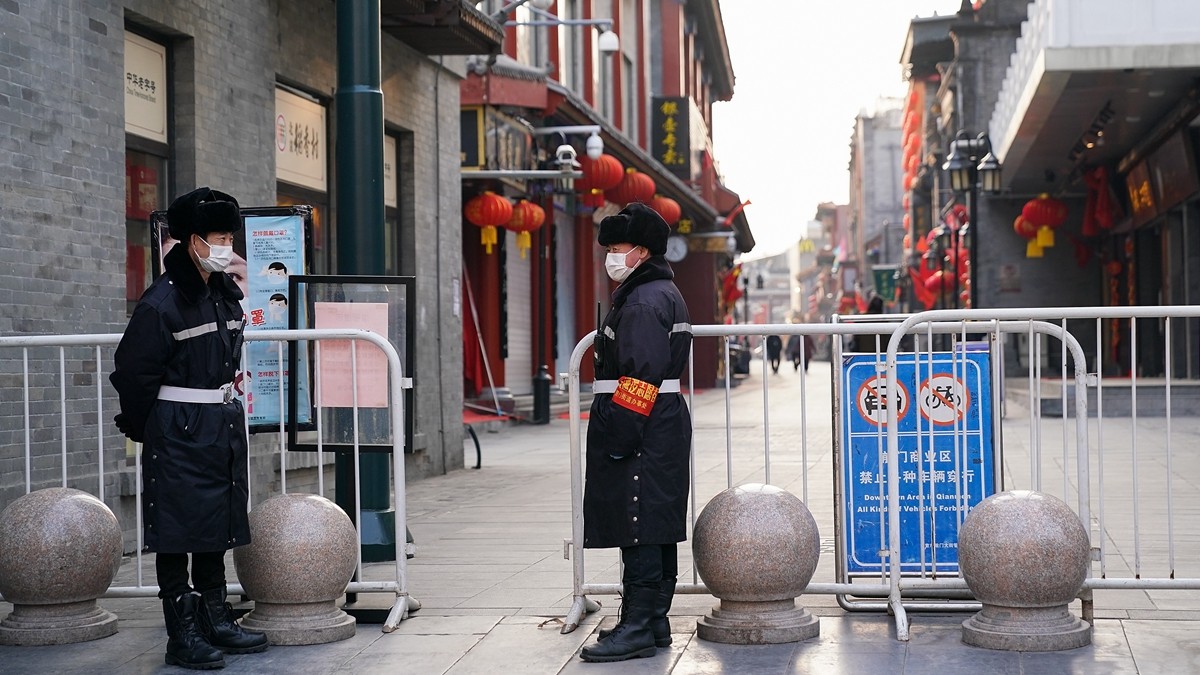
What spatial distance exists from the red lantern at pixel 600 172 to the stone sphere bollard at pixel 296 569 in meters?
17.1

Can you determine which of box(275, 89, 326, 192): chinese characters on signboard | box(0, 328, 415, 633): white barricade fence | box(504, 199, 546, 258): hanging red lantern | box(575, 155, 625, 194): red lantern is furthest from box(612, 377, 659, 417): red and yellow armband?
box(575, 155, 625, 194): red lantern

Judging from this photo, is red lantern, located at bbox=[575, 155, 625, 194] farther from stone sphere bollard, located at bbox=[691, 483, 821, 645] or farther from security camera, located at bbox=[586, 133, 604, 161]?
stone sphere bollard, located at bbox=[691, 483, 821, 645]

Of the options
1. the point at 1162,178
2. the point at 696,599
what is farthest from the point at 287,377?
the point at 1162,178

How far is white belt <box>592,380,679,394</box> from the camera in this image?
629 centimetres

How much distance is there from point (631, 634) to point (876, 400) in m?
1.75

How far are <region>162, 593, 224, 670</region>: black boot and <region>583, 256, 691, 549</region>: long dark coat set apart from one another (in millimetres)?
1613

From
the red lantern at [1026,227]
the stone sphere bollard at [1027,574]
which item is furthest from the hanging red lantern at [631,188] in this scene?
the stone sphere bollard at [1027,574]

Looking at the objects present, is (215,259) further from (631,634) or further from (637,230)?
(631,634)

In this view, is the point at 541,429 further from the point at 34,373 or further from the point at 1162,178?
the point at 34,373

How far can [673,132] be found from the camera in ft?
122

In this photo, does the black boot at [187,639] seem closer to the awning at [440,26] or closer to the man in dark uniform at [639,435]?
the man in dark uniform at [639,435]

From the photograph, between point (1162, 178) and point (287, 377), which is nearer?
point (287, 377)

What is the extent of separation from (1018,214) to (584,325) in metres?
12.1

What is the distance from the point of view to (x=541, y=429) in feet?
72.8
